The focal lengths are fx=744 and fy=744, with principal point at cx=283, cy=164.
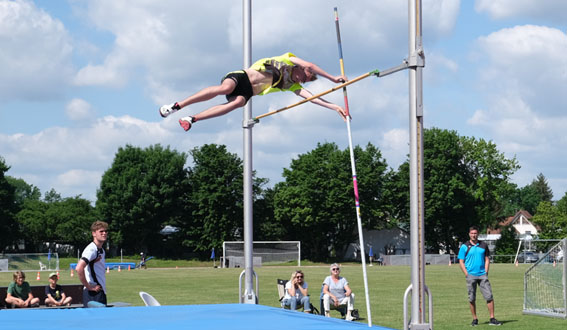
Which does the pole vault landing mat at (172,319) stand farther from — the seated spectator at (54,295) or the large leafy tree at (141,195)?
the large leafy tree at (141,195)

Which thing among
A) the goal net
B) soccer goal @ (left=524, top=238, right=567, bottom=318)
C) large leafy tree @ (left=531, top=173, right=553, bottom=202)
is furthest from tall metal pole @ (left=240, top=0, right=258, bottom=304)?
large leafy tree @ (left=531, top=173, right=553, bottom=202)

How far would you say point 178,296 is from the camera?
17469 mm

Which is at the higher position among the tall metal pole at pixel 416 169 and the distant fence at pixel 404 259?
the tall metal pole at pixel 416 169

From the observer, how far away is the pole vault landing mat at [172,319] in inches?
207

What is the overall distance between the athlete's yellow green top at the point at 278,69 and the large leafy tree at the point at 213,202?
147 feet

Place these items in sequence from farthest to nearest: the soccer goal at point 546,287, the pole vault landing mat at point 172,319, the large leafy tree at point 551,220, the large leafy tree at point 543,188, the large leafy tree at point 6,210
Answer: the large leafy tree at point 543,188
the large leafy tree at point 551,220
the large leafy tree at point 6,210
the soccer goal at point 546,287
the pole vault landing mat at point 172,319

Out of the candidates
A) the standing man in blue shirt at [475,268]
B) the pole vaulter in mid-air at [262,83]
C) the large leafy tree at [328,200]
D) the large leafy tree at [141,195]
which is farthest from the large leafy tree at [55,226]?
the pole vaulter in mid-air at [262,83]

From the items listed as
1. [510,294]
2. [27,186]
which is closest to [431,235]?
[510,294]

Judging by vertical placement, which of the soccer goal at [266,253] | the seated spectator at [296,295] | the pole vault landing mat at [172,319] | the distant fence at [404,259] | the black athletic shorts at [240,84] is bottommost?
the distant fence at [404,259]

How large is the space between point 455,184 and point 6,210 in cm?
3122

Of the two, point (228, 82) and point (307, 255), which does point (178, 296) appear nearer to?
point (228, 82)

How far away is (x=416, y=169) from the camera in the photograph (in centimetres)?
573

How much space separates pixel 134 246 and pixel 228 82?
48.1 metres

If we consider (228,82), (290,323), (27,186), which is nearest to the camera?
(290,323)
